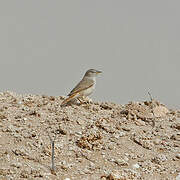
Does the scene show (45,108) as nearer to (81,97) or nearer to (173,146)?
(81,97)

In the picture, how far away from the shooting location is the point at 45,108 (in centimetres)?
988

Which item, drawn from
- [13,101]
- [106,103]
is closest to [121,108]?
[106,103]

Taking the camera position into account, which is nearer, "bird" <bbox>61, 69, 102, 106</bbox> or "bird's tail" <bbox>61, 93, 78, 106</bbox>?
"bird's tail" <bbox>61, 93, 78, 106</bbox>

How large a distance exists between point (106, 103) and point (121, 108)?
1.88 ft

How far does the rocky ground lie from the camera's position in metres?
7.12

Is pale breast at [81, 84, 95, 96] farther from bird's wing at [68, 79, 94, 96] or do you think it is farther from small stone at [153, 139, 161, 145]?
small stone at [153, 139, 161, 145]

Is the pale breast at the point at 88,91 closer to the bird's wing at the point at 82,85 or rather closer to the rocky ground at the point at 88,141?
the bird's wing at the point at 82,85

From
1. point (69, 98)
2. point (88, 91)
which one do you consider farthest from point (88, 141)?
point (88, 91)

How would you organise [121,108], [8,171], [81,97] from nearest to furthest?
[8,171]
[121,108]
[81,97]

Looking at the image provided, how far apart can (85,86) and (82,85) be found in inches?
3.7

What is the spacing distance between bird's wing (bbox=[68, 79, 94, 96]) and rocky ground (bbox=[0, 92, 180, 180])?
1107 millimetres

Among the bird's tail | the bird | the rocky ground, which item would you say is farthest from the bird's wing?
the rocky ground

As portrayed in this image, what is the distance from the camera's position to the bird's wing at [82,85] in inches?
461

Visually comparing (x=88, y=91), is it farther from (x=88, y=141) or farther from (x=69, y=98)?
(x=88, y=141)
